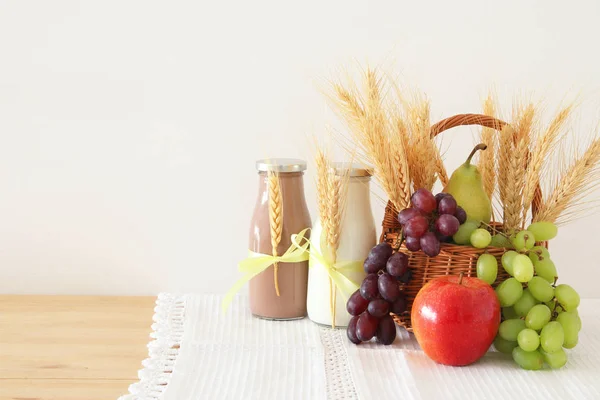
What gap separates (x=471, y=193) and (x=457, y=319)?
0.75 feet

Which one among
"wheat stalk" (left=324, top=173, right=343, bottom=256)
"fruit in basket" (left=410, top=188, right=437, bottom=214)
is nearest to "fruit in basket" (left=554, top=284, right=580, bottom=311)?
"fruit in basket" (left=410, top=188, right=437, bottom=214)

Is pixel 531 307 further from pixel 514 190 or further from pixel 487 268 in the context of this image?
pixel 514 190

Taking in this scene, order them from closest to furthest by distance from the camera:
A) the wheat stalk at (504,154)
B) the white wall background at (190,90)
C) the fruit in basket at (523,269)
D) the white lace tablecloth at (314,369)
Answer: the white lace tablecloth at (314,369)
the fruit in basket at (523,269)
the wheat stalk at (504,154)
the white wall background at (190,90)

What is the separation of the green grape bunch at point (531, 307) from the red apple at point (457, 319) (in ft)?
0.11

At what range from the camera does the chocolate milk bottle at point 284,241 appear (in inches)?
51.8

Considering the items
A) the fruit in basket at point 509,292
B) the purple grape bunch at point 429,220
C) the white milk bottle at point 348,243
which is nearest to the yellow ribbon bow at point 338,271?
the white milk bottle at point 348,243

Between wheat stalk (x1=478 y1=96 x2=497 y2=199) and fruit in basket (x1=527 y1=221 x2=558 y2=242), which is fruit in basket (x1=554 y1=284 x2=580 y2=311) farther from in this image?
wheat stalk (x1=478 y1=96 x2=497 y2=199)

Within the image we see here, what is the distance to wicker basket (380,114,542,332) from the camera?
46.3 inches

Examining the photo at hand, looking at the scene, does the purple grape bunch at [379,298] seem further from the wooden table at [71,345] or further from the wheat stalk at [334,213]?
the wooden table at [71,345]

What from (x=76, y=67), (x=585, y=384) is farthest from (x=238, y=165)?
(x=585, y=384)

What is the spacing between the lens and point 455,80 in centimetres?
153

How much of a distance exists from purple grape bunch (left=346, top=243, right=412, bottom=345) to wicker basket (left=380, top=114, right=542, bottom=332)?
0.06 feet

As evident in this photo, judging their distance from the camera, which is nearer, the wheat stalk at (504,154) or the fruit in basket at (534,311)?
the fruit in basket at (534,311)

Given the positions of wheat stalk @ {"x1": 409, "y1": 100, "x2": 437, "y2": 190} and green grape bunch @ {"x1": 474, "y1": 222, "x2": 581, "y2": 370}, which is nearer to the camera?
green grape bunch @ {"x1": 474, "y1": 222, "x2": 581, "y2": 370}
